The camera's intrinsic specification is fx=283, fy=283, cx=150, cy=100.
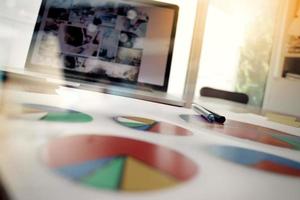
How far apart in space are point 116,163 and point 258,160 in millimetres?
157

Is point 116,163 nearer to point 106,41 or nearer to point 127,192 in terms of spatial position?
point 127,192

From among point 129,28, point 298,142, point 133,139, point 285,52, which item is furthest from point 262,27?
point 133,139

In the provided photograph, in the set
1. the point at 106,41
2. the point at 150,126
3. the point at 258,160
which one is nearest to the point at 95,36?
the point at 106,41

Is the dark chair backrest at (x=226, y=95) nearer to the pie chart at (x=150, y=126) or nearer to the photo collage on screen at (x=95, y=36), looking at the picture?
the photo collage on screen at (x=95, y=36)

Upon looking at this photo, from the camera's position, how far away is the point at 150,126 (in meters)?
0.37

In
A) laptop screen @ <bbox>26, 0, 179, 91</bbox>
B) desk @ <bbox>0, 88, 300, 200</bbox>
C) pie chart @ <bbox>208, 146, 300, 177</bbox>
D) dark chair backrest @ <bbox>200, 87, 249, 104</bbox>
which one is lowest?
dark chair backrest @ <bbox>200, 87, 249, 104</bbox>

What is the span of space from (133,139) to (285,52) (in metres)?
3.04

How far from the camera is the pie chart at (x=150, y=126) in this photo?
0.35 meters

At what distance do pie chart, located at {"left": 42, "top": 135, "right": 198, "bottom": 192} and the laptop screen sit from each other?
659 mm

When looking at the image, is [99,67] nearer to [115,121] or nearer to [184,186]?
[115,121]

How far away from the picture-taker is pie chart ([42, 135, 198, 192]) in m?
0.17

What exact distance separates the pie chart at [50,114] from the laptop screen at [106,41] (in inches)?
21.1

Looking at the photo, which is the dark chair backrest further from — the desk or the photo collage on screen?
the desk

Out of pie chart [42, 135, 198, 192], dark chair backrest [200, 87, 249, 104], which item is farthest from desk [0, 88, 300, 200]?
dark chair backrest [200, 87, 249, 104]
